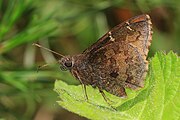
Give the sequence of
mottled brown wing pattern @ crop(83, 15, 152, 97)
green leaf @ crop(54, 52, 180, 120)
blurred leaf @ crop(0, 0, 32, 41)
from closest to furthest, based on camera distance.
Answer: green leaf @ crop(54, 52, 180, 120)
mottled brown wing pattern @ crop(83, 15, 152, 97)
blurred leaf @ crop(0, 0, 32, 41)

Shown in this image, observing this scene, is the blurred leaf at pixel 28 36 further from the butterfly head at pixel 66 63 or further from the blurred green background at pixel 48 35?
the butterfly head at pixel 66 63

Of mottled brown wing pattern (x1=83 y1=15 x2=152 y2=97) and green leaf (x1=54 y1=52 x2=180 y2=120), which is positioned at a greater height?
mottled brown wing pattern (x1=83 y1=15 x2=152 y2=97)

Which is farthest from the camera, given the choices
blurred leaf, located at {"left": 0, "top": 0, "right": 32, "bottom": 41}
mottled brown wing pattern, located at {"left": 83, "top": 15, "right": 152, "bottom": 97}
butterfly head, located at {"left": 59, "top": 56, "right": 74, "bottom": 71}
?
blurred leaf, located at {"left": 0, "top": 0, "right": 32, "bottom": 41}

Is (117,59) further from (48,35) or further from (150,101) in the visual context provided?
(48,35)

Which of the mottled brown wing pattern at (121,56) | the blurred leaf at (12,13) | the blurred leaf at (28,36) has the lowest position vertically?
the mottled brown wing pattern at (121,56)

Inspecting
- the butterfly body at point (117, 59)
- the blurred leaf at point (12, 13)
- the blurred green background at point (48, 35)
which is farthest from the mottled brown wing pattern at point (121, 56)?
the blurred leaf at point (12, 13)

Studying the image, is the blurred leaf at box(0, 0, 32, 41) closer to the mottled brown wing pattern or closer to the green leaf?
the mottled brown wing pattern

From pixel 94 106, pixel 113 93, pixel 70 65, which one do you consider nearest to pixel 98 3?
pixel 70 65

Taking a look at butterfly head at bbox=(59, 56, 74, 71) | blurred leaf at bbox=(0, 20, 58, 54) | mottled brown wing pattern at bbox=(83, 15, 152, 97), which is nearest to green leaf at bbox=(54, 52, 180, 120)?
mottled brown wing pattern at bbox=(83, 15, 152, 97)

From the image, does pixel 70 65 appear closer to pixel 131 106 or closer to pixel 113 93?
pixel 113 93
